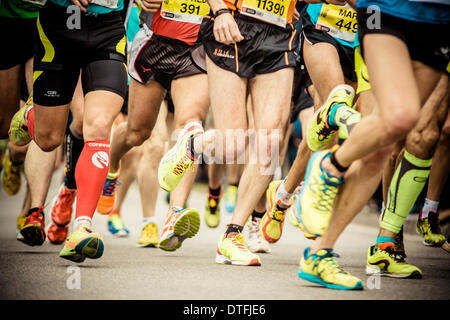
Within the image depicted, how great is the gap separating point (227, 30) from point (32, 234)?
202 centimetres

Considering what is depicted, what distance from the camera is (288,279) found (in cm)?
328

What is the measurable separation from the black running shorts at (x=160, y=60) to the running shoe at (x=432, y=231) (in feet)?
7.16

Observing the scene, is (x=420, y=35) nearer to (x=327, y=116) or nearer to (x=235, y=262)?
(x=327, y=116)

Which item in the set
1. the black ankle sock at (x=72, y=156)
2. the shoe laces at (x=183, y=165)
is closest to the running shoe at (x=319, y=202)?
the shoe laces at (x=183, y=165)

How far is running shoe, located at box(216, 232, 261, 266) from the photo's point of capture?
12.4 ft

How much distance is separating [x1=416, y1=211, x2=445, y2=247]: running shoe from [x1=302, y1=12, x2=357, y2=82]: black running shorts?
1284 millimetres

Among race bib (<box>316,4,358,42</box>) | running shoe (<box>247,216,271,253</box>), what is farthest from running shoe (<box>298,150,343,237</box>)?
running shoe (<box>247,216,271,253</box>)

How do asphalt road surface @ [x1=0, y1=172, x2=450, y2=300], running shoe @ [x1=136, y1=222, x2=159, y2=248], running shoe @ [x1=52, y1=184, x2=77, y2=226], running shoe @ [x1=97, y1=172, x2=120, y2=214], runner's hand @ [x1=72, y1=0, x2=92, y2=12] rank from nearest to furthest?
asphalt road surface @ [x1=0, y1=172, x2=450, y2=300] < runner's hand @ [x1=72, y1=0, x2=92, y2=12] < running shoe @ [x1=52, y1=184, x2=77, y2=226] < running shoe @ [x1=136, y1=222, x2=159, y2=248] < running shoe @ [x1=97, y1=172, x2=120, y2=214]

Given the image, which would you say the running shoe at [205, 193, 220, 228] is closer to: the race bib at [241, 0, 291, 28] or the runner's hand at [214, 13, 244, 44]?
the race bib at [241, 0, 291, 28]

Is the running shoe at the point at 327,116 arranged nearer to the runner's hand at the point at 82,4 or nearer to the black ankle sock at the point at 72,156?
the runner's hand at the point at 82,4
